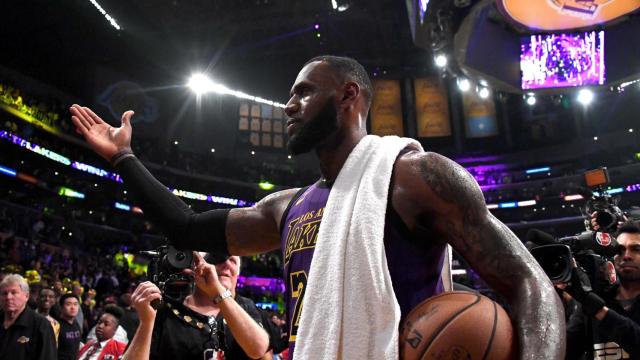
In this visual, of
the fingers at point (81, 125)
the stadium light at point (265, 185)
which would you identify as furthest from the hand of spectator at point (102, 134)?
the stadium light at point (265, 185)

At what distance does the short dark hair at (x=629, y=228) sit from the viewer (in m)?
3.91

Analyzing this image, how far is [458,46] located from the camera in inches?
465

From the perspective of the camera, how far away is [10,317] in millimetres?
5703

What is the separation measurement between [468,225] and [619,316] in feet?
7.48

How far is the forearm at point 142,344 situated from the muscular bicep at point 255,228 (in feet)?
3.12

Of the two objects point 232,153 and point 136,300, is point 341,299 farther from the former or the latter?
point 232,153

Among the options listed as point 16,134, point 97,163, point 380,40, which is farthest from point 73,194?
point 380,40

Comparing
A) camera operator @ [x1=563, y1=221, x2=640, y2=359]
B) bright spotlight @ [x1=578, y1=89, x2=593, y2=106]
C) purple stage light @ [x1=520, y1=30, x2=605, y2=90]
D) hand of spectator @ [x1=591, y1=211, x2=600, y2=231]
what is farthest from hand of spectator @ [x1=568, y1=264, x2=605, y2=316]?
bright spotlight @ [x1=578, y1=89, x2=593, y2=106]

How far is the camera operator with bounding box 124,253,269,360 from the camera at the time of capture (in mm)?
2955

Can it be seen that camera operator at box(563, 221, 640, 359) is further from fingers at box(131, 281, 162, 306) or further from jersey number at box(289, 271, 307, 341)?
fingers at box(131, 281, 162, 306)

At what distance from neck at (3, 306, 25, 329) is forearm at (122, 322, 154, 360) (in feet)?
11.1

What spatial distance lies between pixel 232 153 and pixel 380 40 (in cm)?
1083

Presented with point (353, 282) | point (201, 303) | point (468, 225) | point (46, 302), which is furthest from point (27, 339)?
point (468, 225)

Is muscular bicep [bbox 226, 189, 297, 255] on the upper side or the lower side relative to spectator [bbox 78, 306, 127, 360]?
upper
